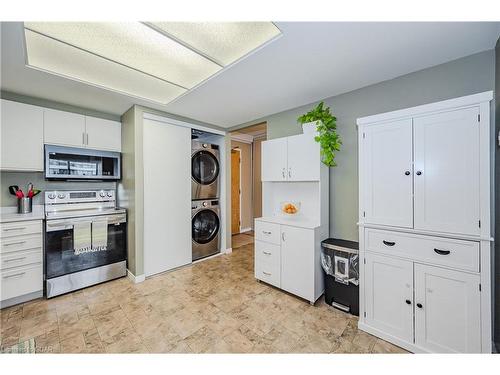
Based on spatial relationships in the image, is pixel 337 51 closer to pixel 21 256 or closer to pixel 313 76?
pixel 313 76

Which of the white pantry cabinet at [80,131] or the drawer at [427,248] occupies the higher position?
the white pantry cabinet at [80,131]

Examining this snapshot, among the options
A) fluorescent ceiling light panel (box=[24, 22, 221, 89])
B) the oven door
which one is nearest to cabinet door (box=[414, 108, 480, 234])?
fluorescent ceiling light panel (box=[24, 22, 221, 89])

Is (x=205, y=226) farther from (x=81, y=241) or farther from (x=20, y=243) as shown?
(x=20, y=243)

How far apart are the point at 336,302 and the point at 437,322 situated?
2.80ft

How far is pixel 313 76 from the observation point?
6.59 feet

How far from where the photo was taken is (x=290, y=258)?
92.5 inches

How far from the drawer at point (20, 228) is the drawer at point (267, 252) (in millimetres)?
2552

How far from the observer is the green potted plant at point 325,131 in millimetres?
2254

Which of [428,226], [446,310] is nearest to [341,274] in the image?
[446,310]

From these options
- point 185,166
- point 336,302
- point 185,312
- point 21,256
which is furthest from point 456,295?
point 21,256

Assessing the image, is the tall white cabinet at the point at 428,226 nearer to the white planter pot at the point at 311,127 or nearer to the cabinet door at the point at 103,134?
the white planter pot at the point at 311,127

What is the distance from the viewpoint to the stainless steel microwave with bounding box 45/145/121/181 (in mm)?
2502

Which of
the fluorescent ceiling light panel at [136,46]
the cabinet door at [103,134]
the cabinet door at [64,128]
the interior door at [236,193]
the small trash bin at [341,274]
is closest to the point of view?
the fluorescent ceiling light panel at [136,46]

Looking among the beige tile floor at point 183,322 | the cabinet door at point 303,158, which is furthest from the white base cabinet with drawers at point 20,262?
the cabinet door at point 303,158
